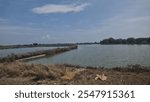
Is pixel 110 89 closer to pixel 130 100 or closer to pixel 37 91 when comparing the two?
A: pixel 130 100

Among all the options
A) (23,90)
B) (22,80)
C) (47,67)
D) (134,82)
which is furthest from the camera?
(47,67)

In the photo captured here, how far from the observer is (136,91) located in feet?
15.2

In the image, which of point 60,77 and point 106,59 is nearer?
point 60,77

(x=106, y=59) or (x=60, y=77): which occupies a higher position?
(x=60, y=77)

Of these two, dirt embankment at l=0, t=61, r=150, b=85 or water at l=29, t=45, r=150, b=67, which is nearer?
dirt embankment at l=0, t=61, r=150, b=85

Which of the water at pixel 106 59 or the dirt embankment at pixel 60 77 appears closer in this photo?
the dirt embankment at pixel 60 77

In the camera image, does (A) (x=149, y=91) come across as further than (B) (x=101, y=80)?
No

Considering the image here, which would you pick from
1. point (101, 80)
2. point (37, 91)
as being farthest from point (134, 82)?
point (37, 91)

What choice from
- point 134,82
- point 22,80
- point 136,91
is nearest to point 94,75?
point 134,82

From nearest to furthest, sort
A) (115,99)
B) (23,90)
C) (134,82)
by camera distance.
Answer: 1. (115,99)
2. (23,90)
3. (134,82)

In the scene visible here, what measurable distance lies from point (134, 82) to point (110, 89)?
150 cm

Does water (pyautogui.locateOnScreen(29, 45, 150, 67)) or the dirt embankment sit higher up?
the dirt embankment

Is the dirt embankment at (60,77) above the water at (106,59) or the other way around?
above

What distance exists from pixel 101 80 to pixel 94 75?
556 millimetres
